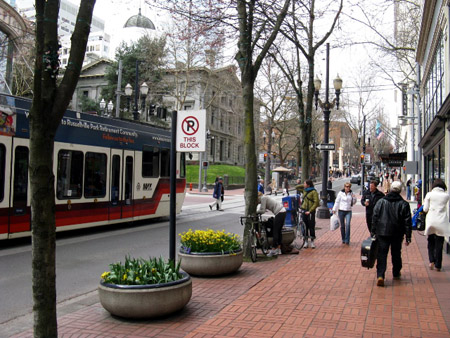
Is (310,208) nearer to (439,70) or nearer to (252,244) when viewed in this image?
(252,244)

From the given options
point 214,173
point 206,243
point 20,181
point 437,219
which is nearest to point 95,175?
point 20,181

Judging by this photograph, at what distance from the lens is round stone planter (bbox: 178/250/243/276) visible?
7352 mm

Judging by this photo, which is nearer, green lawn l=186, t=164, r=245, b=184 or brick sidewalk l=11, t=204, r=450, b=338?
brick sidewalk l=11, t=204, r=450, b=338

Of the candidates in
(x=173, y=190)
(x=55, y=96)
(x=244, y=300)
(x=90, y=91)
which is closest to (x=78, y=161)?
(x=173, y=190)

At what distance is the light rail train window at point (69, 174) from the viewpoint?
11.8 m

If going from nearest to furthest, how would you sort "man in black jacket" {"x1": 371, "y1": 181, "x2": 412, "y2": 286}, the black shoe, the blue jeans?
the black shoe, "man in black jacket" {"x1": 371, "y1": 181, "x2": 412, "y2": 286}, the blue jeans

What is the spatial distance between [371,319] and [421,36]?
16040mm

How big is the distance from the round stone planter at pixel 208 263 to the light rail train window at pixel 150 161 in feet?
27.3

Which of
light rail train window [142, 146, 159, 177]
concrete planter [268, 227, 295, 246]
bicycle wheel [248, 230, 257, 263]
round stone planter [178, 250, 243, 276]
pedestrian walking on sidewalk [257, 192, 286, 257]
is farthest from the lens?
light rail train window [142, 146, 159, 177]

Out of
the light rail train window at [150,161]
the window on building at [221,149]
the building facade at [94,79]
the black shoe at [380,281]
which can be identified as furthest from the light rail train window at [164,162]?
the window on building at [221,149]

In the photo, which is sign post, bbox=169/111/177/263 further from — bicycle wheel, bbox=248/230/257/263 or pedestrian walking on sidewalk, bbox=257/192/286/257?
pedestrian walking on sidewalk, bbox=257/192/286/257

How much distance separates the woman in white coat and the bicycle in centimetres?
328

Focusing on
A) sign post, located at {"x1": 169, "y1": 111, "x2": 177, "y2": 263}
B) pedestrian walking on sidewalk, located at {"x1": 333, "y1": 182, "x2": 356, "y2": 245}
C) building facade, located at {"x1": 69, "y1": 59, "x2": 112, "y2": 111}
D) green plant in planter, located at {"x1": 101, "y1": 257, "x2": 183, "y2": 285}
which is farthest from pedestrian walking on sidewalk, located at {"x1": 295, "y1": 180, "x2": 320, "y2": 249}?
building facade, located at {"x1": 69, "y1": 59, "x2": 112, "y2": 111}

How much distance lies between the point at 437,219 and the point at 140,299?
577 cm
